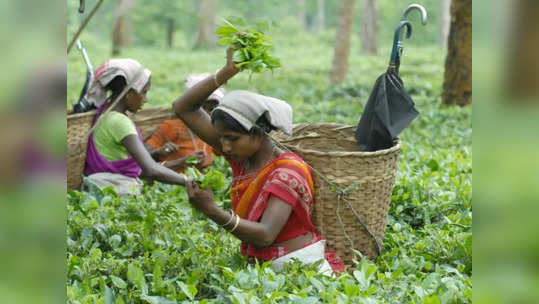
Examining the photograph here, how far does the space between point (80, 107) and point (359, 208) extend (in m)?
2.65

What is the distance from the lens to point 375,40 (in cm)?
2209

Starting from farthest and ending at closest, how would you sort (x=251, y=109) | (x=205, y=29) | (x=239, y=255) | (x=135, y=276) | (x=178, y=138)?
(x=205, y=29)
(x=178, y=138)
(x=239, y=255)
(x=251, y=109)
(x=135, y=276)

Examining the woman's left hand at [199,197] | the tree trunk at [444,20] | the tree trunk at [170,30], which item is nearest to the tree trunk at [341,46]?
the woman's left hand at [199,197]

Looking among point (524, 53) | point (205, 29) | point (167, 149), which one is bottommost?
point (205, 29)

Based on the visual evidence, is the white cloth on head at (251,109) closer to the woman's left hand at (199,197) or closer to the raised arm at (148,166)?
the woman's left hand at (199,197)

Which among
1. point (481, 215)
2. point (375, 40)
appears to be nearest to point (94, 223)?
point (481, 215)

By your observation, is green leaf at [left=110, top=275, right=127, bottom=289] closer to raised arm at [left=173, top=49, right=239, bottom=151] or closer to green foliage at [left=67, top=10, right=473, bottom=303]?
green foliage at [left=67, top=10, right=473, bottom=303]

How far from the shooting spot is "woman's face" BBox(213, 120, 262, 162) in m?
2.95

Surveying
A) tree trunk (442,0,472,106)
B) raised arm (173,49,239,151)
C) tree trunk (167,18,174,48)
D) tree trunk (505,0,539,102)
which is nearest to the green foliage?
raised arm (173,49,239,151)

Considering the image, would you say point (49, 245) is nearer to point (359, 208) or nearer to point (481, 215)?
point (481, 215)

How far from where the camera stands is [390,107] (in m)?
3.44

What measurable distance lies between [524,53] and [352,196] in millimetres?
2309

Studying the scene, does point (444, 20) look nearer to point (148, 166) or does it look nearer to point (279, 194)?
point (148, 166)

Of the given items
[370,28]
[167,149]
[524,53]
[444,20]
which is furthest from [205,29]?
[524,53]
